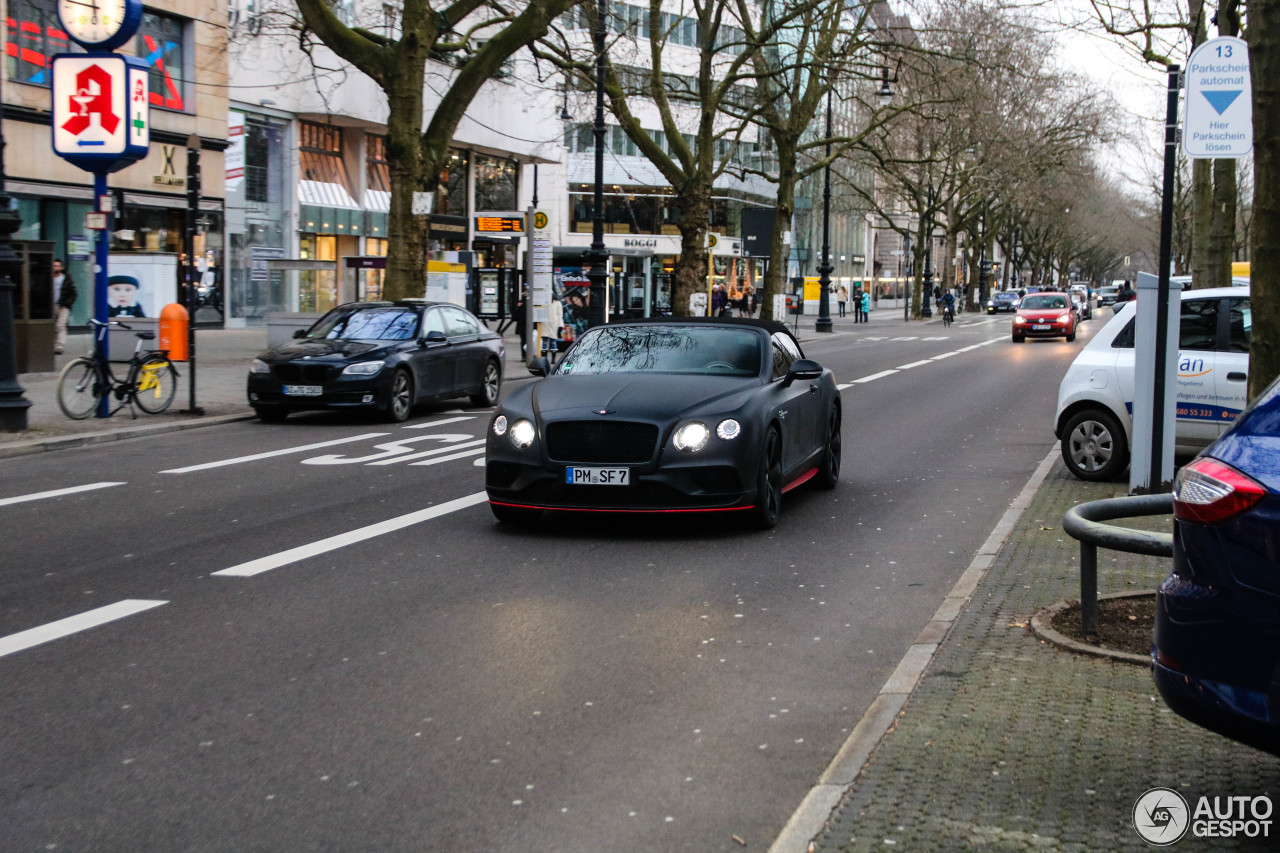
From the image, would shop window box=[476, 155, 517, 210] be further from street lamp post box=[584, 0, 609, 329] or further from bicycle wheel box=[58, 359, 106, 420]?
bicycle wheel box=[58, 359, 106, 420]

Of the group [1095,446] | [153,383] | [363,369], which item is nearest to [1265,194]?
[1095,446]

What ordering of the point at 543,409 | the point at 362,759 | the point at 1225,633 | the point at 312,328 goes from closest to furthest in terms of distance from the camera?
the point at 1225,633, the point at 362,759, the point at 543,409, the point at 312,328

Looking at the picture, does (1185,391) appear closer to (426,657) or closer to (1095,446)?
(1095,446)

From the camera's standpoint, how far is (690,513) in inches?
383

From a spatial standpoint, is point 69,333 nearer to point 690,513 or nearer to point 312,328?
point 312,328

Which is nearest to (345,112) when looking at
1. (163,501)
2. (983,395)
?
(983,395)

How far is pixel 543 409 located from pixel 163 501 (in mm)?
3320

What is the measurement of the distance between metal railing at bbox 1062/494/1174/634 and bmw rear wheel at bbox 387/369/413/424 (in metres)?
12.2

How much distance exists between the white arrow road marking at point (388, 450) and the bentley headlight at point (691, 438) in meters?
5.10

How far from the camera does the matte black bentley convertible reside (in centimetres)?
937

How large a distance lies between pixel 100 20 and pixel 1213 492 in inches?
634

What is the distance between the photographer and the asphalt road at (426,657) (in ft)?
14.9

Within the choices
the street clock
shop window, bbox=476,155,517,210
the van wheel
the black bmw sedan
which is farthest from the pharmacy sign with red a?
shop window, bbox=476,155,517,210

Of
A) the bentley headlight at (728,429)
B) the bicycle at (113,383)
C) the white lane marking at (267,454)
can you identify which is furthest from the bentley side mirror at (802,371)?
the bicycle at (113,383)
